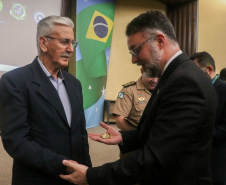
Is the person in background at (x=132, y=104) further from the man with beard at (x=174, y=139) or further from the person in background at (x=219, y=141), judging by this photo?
the man with beard at (x=174, y=139)

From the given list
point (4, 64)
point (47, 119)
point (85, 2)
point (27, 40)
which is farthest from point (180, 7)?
point (47, 119)

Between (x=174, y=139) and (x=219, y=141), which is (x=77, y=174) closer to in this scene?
(x=174, y=139)

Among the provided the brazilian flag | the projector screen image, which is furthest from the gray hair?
the brazilian flag

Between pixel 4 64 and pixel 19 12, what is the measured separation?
0.74 m

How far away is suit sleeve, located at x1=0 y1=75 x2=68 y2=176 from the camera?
1.07 meters

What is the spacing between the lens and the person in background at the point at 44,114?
1.08 meters

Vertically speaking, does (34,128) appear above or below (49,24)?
below

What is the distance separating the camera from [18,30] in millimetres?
2859

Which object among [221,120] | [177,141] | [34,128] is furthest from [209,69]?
[34,128]

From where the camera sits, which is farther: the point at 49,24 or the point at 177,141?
the point at 49,24

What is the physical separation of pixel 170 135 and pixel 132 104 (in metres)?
1.17

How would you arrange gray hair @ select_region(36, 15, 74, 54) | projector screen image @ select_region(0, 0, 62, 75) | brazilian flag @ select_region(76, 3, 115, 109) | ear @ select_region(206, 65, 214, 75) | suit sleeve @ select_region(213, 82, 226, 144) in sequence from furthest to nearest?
brazilian flag @ select_region(76, 3, 115, 109)
projector screen image @ select_region(0, 0, 62, 75)
ear @ select_region(206, 65, 214, 75)
suit sleeve @ select_region(213, 82, 226, 144)
gray hair @ select_region(36, 15, 74, 54)

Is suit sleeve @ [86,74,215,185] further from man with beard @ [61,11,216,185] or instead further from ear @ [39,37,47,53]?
ear @ [39,37,47,53]

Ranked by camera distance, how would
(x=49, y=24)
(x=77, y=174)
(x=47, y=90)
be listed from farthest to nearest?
(x=49, y=24)
(x=47, y=90)
(x=77, y=174)
